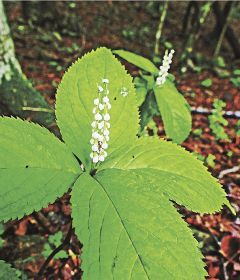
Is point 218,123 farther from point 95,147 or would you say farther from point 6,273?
point 6,273

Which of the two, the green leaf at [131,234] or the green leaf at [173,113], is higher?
the green leaf at [173,113]

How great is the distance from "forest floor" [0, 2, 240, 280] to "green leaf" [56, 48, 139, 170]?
840 mm

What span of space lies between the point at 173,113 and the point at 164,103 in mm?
96

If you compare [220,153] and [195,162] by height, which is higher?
[220,153]

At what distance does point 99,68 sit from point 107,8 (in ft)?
35.2

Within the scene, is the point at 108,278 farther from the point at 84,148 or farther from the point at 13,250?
the point at 13,250

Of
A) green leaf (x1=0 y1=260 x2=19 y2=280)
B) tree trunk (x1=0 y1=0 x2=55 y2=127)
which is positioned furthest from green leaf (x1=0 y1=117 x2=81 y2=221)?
tree trunk (x1=0 y1=0 x2=55 y2=127)

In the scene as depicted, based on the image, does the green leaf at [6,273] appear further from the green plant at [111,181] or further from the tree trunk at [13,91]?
the tree trunk at [13,91]

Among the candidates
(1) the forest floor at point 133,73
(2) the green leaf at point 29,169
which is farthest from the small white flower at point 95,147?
(1) the forest floor at point 133,73

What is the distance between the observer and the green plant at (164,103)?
2230 mm

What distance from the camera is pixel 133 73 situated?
6047 mm

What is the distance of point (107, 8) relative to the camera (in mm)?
11320

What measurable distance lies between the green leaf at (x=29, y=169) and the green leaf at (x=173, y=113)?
1032 mm

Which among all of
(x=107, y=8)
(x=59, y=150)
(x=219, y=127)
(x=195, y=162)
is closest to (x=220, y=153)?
(x=219, y=127)
